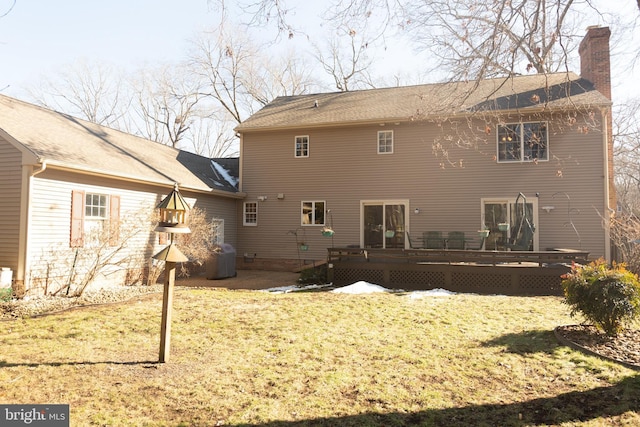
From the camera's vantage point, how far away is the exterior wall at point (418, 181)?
12195 millimetres

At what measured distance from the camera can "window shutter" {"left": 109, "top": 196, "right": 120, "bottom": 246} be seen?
31.8ft

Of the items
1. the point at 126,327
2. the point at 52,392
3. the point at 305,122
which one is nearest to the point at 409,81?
the point at 305,122

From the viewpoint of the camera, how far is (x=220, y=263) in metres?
12.4

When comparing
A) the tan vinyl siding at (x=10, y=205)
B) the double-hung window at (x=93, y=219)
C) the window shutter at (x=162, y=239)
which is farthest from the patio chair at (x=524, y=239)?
the tan vinyl siding at (x=10, y=205)

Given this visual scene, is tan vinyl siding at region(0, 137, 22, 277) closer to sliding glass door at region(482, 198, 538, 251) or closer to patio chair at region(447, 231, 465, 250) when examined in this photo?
patio chair at region(447, 231, 465, 250)

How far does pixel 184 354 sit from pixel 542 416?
4.02m

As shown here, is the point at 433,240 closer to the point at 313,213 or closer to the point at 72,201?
the point at 313,213

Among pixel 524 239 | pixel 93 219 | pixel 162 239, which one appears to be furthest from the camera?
pixel 162 239

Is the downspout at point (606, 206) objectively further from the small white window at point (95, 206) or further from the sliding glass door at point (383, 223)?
the small white window at point (95, 206)

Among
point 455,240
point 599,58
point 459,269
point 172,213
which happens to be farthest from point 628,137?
point 172,213

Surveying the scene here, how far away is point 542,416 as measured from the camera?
11.3 ft

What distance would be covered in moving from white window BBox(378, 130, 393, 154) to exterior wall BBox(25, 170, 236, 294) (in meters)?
7.80

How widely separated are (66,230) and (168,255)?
19.4ft

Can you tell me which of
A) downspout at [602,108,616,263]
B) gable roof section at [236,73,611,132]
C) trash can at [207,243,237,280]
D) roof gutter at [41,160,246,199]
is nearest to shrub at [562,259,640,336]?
downspout at [602,108,616,263]
